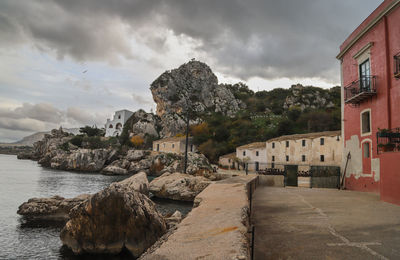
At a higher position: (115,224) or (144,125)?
(144,125)

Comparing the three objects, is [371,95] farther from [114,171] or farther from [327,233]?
[114,171]

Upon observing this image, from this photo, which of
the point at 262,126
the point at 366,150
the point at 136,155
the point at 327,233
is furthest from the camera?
the point at 262,126

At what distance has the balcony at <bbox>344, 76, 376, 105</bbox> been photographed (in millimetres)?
11914

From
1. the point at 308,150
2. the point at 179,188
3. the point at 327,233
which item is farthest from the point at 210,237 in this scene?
the point at 308,150

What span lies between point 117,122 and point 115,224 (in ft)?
296

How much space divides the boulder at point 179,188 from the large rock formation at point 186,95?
50113mm

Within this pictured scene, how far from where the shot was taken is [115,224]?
8922mm

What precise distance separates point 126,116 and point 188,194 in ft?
251

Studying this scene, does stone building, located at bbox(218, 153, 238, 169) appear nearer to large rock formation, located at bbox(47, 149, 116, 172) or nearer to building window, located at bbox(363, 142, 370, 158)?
large rock formation, located at bbox(47, 149, 116, 172)

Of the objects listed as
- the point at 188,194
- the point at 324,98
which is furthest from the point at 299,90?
the point at 188,194

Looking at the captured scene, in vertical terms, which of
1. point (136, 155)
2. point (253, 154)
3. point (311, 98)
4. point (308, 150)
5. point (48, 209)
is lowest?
point (48, 209)

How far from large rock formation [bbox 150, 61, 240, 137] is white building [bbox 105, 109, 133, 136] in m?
14.7

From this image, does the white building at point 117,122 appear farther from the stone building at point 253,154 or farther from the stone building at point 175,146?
the stone building at point 253,154

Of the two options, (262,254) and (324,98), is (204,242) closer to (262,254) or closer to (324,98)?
(262,254)
